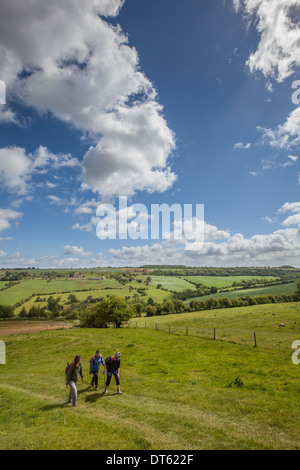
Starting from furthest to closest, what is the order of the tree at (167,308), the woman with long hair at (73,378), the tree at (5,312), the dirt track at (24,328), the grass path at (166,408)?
1. the tree at (167,308)
2. the tree at (5,312)
3. the dirt track at (24,328)
4. the woman with long hair at (73,378)
5. the grass path at (166,408)

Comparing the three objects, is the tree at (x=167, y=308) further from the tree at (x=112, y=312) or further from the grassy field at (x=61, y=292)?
the tree at (x=112, y=312)

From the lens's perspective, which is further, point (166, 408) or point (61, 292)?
point (61, 292)

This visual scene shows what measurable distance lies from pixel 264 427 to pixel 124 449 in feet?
21.2

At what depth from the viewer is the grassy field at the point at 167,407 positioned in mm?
8727

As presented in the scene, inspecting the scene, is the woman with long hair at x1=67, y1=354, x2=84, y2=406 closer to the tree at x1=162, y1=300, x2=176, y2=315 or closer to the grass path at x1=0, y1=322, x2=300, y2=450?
the grass path at x1=0, y1=322, x2=300, y2=450

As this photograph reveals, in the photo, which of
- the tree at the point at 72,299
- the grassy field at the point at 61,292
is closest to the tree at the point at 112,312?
the grassy field at the point at 61,292

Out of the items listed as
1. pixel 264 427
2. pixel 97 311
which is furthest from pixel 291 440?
pixel 97 311

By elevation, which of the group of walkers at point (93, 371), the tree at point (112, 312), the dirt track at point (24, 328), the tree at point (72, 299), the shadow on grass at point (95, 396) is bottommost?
the tree at point (72, 299)

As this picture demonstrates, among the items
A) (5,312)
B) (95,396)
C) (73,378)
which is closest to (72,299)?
(5,312)

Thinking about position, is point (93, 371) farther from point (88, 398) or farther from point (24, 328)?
point (24, 328)

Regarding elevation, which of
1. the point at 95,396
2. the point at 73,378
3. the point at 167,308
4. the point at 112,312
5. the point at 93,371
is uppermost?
the point at 73,378

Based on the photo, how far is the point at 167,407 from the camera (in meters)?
11.9

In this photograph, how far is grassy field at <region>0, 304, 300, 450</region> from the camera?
8.73 m
